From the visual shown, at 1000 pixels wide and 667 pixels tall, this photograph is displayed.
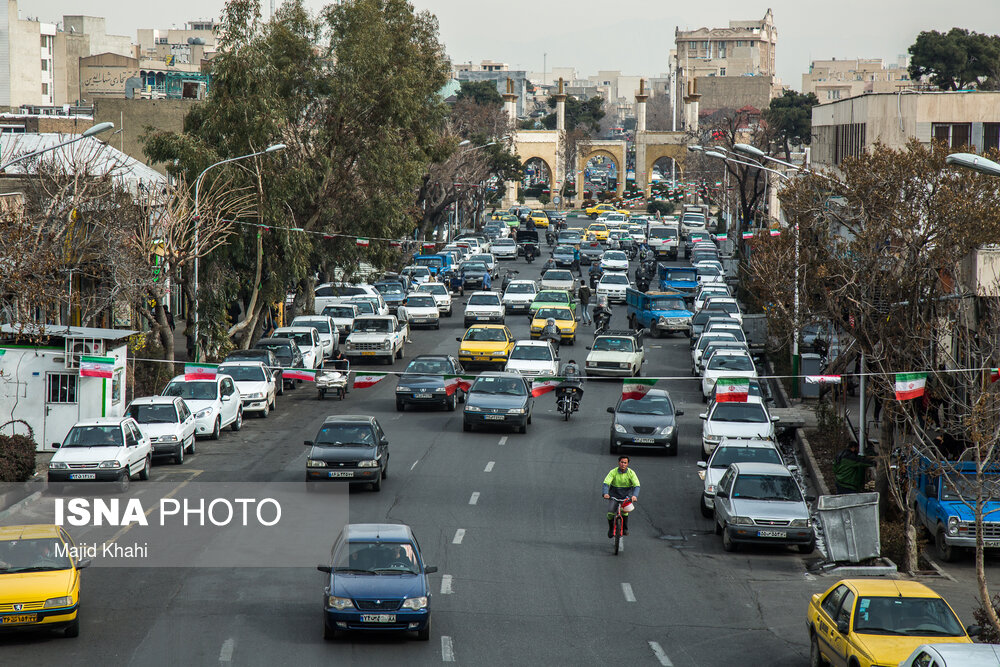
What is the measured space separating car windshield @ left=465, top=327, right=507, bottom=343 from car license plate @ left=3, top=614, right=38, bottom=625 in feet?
87.5

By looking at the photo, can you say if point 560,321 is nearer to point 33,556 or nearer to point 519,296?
point 519,296

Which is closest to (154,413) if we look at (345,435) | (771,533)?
(345,435)

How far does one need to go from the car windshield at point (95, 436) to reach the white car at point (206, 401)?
4898mm

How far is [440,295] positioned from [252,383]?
2344 cm

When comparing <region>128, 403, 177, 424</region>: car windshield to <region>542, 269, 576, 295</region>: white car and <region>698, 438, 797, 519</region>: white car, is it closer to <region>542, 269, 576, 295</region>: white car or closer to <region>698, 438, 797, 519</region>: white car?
<region>698, 438, 797, 519</region>: white car

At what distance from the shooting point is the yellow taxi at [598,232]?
289 ft

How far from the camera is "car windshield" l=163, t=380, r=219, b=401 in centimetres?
3167

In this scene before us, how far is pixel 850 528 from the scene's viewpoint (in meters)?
20.7

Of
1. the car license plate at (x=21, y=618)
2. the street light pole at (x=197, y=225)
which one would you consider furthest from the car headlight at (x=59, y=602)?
the street light pole at (x=197, y=225)

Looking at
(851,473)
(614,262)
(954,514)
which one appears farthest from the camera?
(614,262)

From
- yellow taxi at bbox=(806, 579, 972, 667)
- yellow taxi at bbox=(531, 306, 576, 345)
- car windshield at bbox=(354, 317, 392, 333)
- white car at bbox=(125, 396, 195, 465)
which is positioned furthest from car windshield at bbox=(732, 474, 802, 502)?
yellow taxi at bbox=(531, 306, 576, 345)

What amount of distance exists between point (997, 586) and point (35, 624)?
14.5m

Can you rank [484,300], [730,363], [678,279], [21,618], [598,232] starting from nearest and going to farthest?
[21,618] < [730,363] < [484,300] < [678,279] < [598,232]

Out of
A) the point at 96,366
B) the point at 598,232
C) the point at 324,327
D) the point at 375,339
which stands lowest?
the point at 375,339
